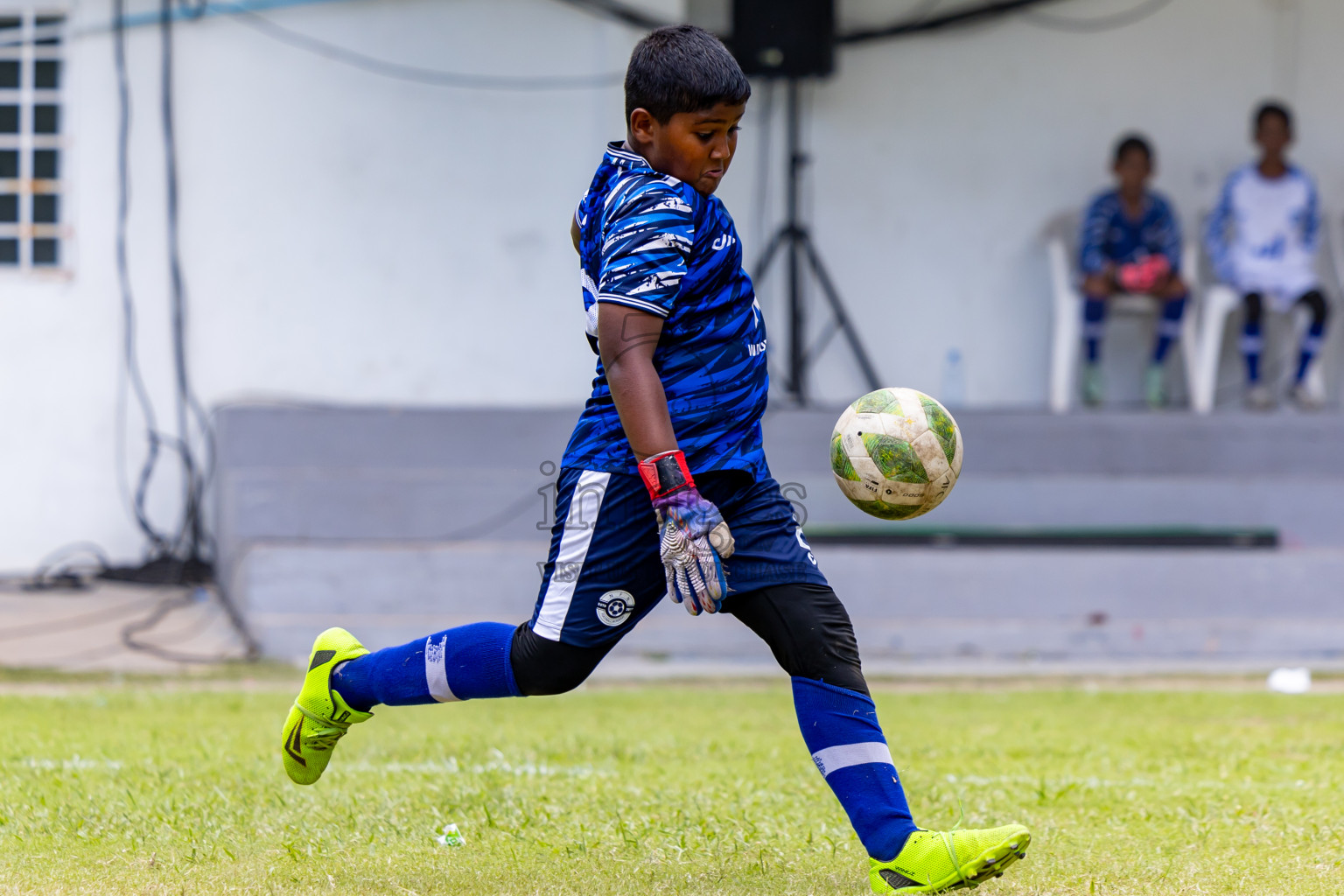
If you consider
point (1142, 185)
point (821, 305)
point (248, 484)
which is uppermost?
point (1142, 185)

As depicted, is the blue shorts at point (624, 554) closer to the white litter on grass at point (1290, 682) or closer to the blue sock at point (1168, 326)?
the white litter on grass at point (1290, 682)

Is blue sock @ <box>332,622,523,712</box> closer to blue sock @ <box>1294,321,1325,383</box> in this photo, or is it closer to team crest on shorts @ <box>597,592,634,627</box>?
team crest on shorts @ <box>597,592,634,627</box>

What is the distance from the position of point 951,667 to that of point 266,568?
386cm

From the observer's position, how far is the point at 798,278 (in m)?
11.7

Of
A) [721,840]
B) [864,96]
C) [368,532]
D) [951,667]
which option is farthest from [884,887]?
[864,96]

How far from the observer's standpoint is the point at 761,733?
6.21m

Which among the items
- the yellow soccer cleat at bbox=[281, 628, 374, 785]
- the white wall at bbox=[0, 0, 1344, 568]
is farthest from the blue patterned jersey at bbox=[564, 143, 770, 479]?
the white wall at bbox=[0, 0, 1344, 568]

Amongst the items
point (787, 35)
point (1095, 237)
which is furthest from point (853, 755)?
point (787, 35)

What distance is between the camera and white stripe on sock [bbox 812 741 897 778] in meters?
3.41

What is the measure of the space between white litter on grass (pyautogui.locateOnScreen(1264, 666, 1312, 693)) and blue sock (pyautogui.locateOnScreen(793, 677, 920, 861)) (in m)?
4.91

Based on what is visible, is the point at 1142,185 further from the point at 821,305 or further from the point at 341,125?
the point at 341,125

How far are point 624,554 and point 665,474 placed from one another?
308 millimetres

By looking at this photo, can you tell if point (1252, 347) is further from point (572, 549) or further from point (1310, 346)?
point (572, 549)

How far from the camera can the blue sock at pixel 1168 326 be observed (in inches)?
452
